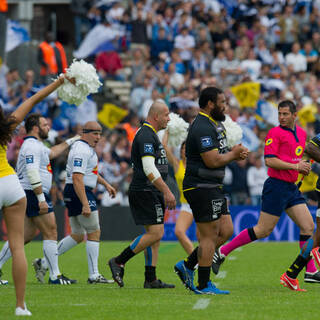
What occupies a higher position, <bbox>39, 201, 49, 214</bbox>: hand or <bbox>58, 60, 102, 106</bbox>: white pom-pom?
<bbox>58, 60, 102, 106</bbox>: white pom-pom

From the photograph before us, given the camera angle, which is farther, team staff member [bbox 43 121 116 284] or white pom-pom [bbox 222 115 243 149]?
white pom-pom [bbox 222 115 243 149]

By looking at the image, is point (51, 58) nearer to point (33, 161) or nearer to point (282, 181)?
point (33, 161)

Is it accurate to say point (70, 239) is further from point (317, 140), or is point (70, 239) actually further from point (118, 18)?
point (118, 18)

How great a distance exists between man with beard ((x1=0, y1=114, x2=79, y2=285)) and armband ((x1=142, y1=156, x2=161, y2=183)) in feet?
6.08

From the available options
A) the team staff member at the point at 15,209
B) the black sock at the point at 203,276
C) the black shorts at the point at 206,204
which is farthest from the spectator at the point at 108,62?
the team staff member at the point at 15,209

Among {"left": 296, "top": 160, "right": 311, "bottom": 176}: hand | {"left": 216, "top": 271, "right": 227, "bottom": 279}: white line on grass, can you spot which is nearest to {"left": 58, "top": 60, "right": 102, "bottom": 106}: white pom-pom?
{"left": 296, "top": 160, "right": 311, "bottom": 176}: hand

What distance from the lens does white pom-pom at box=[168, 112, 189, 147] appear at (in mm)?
13633

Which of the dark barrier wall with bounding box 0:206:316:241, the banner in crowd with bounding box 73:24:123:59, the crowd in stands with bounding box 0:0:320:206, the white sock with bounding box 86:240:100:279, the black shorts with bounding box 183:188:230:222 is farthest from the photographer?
the banner in crowd with bounding box 73:24:123:59

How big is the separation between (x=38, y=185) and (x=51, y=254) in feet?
3.34

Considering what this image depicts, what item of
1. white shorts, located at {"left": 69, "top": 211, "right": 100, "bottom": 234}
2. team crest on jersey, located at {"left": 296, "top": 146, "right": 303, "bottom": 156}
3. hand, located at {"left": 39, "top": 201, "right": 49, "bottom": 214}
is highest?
team crest on jersey, located at {"left": 296, "top": 146, "right": 303, "bottom": 156}

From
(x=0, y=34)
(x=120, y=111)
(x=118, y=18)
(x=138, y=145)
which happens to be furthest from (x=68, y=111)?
(x=138, y=145)

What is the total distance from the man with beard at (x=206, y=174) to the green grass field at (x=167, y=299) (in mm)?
528

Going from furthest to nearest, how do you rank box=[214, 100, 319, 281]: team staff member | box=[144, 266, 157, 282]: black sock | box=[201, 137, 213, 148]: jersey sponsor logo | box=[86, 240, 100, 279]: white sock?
box=[86, 240, 100, 279]: white sock < box=[214, 100, 319, 281]: team staff member < box=[144, 266, 157, 282]: black sock < box=[201, 137, 213, 148]: jersey sponsor logo

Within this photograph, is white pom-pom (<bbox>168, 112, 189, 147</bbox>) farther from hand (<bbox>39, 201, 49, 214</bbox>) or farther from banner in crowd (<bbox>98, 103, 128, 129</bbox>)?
banner in crowd (<bbox>98, 103, 128, 129</bbox>)
